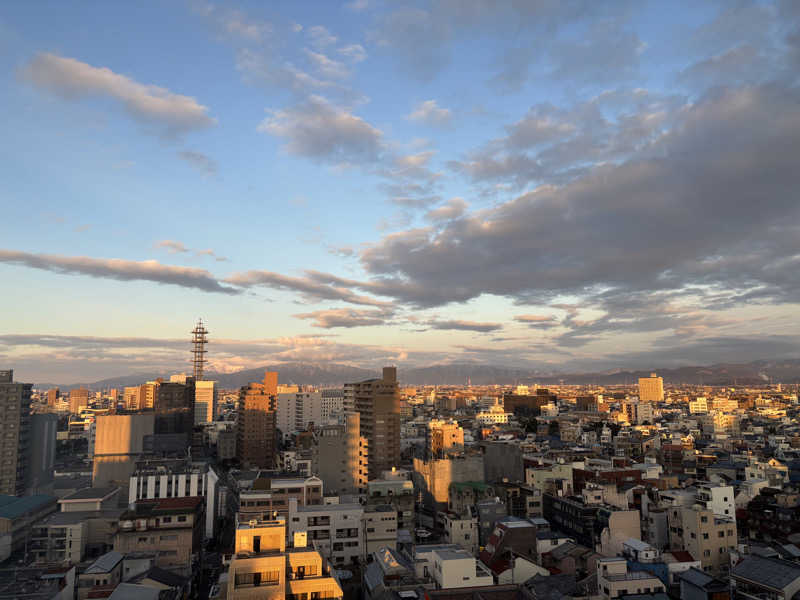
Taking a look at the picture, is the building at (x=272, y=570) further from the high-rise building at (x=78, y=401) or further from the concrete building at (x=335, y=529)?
the high-rise building at (x=78, y=401)

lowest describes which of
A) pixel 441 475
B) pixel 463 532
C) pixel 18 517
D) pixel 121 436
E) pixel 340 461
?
pixel 18 517

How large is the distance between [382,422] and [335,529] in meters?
27.5

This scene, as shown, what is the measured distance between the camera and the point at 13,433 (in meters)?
61.9

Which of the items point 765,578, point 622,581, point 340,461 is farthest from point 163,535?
point 765,578

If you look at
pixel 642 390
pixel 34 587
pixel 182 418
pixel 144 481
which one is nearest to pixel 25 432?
pixel 144 481

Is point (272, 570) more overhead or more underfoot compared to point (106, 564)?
more overhead

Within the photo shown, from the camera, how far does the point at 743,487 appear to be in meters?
43.6

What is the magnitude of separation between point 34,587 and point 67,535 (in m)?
10.7

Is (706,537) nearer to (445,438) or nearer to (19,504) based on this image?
(445,438)

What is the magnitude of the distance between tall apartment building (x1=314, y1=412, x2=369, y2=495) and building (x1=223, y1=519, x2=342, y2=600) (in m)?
24.0

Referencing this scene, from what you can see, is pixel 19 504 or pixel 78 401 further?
pixel 78 401

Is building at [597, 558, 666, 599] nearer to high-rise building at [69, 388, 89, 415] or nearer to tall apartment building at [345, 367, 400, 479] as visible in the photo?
tall apartment building at [345, 367, 400, 479]

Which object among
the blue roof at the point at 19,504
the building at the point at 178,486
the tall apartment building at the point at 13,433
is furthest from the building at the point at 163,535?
the tall apartment building at the point at 13,433

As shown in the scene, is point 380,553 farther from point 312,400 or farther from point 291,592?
point 312,400
